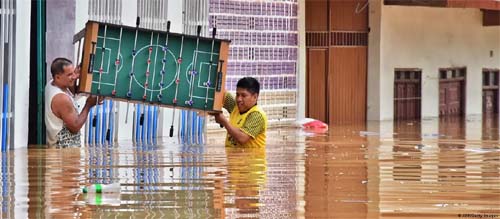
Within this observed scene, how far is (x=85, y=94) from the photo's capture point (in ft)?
49.3

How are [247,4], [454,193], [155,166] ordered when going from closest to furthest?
[454,193] < [155,166] < [247,4]

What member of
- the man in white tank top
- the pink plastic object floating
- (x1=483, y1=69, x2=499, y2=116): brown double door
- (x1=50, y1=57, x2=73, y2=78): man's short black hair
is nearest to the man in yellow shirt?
the man in white tank top

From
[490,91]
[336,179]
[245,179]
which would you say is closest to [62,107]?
[245,179]

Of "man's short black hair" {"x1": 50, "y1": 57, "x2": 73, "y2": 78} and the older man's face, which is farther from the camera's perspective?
"man's short black hair" {"x1": 50, "y1": 57, "x2": 73, "y2": 78}

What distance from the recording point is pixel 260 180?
464 inches

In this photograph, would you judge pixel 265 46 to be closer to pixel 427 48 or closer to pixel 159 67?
pixel 427 48

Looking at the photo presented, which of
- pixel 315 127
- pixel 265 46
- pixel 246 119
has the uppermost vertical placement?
pixel 265 46

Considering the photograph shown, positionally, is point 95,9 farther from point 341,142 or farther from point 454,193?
point 454,193

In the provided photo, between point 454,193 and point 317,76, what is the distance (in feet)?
52.9

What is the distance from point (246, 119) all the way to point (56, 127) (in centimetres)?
219

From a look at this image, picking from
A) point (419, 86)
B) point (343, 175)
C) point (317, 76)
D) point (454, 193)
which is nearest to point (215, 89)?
point (343, 175)

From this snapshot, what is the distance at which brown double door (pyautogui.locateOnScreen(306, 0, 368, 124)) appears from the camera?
2656 centimetres

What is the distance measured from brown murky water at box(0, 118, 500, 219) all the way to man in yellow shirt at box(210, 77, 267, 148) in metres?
0.19

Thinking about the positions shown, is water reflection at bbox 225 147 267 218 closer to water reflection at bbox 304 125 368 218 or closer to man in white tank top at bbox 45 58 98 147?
water reflection at bbox 304 125 368 218
